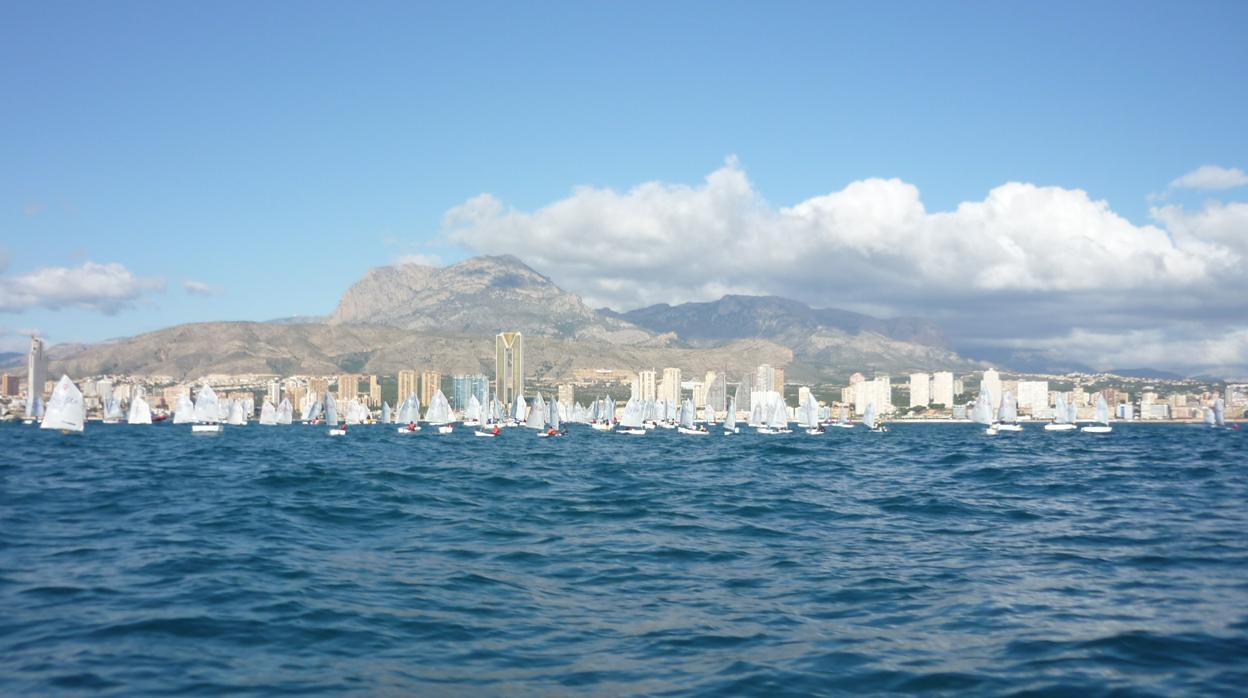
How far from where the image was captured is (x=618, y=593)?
782 inches

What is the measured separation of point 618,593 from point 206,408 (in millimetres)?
135741

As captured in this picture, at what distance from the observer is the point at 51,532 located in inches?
1030

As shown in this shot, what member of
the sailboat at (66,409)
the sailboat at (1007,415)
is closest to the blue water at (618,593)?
the sailboat at (66,409)

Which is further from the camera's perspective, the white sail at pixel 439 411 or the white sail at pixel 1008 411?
the white sail at pixel 439 411

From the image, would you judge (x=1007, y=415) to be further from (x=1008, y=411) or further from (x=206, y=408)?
(x=206, y=408)

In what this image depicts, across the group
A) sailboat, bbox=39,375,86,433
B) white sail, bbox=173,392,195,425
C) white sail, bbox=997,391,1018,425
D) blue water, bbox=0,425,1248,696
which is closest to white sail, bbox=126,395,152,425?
white sail, bbox=173,392,195,425

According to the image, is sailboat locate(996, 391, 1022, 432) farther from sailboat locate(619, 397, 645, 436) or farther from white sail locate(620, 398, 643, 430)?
white sail locate(620, 398, 643, 430)

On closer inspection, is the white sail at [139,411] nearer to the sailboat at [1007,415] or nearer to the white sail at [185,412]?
the white sail at [185,412]

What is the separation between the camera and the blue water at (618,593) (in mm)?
14000

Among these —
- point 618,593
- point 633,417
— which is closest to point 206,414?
point 633,417

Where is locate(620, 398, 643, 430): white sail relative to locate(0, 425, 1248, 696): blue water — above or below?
above

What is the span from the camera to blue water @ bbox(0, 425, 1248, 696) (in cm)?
1400

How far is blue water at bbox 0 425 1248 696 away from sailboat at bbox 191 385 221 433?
351ft

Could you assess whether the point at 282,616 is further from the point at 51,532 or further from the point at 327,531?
the point at 51,532
